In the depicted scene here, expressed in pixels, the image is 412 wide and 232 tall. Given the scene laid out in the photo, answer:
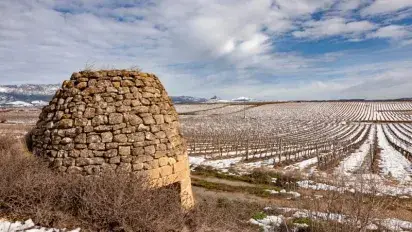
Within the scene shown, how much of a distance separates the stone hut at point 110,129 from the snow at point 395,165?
56.8ft

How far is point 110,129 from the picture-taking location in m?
7.54

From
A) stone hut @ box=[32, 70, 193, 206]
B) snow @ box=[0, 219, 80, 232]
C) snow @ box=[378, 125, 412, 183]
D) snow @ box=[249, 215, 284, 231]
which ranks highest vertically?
stone hut @ box=[32, 70, 193, 206]

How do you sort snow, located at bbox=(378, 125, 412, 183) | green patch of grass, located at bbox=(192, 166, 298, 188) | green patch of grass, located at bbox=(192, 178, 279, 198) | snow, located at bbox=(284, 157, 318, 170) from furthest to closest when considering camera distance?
snow, located at bbox=(284, 157, 318, 170), snow, located at bbox=(378, 125, 412, 183), green patch of grass, located at bbox=(192, 166, 298, 188), green patch of grass, located at bbox=(192, 178, 279, 198)

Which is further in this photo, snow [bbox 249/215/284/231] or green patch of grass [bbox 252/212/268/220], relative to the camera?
green patch of grass [bbox 252/212/268/220]

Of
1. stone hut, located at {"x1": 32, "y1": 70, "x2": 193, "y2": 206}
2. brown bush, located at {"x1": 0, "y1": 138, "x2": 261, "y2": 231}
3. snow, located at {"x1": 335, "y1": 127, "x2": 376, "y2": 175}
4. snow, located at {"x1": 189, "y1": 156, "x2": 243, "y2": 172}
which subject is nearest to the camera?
brown bush, located at {"x1": 0, "y1": 138, "x2": 261, "y2": 231}

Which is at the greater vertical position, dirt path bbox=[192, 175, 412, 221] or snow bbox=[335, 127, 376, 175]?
dirt path bbox=[192, 175, 412, 221]

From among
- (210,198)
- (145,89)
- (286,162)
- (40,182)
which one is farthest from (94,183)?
(286,162)

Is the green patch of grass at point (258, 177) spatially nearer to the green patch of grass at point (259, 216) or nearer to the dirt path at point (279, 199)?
the dirt path at point (279, 199)

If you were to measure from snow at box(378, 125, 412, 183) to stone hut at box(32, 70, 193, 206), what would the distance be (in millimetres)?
17324

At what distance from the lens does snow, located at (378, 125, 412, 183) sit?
20797mm

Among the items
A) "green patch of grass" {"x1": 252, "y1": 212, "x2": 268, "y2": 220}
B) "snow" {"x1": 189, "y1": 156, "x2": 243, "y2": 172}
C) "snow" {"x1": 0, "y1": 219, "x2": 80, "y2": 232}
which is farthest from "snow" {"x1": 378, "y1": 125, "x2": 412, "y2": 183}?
"snow" {"x1": 0, "y1": 219, "x2": 80, "y2": 232}

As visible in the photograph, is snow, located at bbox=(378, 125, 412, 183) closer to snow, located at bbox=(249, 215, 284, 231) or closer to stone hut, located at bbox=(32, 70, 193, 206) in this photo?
snow, located at bbox=(249, 215, 284, 231)

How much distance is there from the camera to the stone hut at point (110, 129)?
7.43 meters

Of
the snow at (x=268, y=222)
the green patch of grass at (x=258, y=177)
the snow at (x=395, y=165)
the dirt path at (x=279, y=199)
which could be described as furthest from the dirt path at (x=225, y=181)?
the snow at (x=395, y=165)
